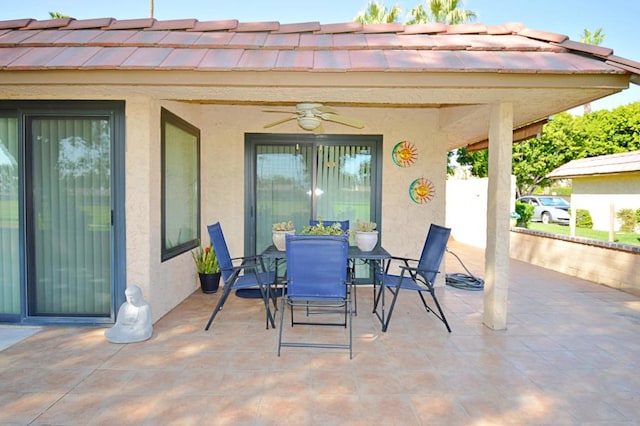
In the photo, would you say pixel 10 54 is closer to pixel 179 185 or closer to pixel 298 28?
pixel 179 185

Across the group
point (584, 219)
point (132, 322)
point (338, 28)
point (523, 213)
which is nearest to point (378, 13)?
point (523, 213)

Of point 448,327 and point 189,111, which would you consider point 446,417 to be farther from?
point 189,111

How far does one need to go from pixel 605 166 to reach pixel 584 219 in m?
3.31

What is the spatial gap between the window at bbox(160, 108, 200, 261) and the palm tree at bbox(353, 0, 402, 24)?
1029cm

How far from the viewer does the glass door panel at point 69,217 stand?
390 centimetres

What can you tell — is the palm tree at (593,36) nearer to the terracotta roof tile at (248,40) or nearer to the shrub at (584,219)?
the shrub at (584,219)

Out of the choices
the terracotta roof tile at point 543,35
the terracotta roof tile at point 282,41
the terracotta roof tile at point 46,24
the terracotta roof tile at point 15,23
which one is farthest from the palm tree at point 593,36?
the terracotta roof tile at point 15,23

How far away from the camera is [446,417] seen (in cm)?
238

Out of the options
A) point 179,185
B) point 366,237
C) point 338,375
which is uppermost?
point 179,185

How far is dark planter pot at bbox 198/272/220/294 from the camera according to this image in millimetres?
5215

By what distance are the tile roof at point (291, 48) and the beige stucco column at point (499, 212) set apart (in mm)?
680

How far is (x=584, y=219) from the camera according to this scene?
1234 cm

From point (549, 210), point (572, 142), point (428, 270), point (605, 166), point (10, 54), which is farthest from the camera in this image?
point (572, 142)

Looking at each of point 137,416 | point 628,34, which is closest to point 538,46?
point 137,416
